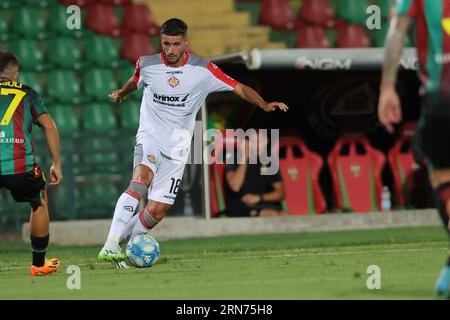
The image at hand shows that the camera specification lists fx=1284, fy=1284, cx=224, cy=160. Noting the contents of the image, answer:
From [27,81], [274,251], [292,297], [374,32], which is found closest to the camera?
[292,297]

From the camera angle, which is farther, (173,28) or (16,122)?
(173,28)

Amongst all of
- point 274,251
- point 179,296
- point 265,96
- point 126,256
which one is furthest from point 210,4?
point 179,296

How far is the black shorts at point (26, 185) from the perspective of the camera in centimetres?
985

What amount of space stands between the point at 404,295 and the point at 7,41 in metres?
12.0

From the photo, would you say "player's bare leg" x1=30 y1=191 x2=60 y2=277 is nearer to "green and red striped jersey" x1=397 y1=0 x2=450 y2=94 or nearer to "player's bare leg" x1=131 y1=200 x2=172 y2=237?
"player's bare leg" x1=131 y1=200 x2=172 y2=237

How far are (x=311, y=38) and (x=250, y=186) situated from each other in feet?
13.8

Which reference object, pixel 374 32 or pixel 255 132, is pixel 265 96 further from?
pixel 374 32

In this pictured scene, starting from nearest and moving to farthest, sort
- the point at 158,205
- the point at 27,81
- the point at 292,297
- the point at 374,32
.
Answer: the point at 292,297, the point at 158,205, the point at 27,81, the point at 374,32

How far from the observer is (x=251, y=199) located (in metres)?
16.2

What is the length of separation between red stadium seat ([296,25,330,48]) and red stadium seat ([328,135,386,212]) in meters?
2.99

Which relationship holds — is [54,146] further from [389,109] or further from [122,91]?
[389,109]

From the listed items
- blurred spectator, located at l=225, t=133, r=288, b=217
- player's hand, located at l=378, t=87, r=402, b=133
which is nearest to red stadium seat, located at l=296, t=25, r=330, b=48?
blurred spectator, located at l=225, t=133, r=288, b=217

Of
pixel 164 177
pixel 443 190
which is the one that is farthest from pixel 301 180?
pixel 443 190

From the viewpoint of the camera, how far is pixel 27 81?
1836cm
